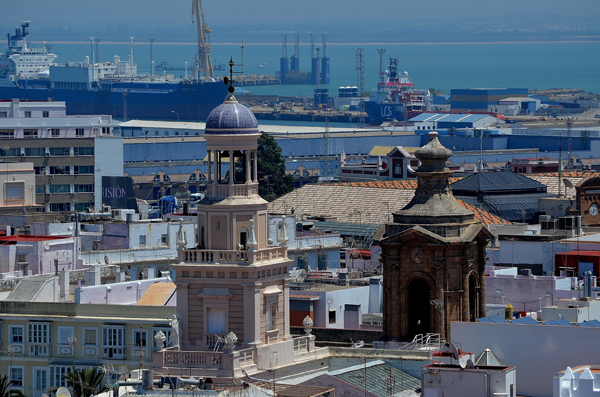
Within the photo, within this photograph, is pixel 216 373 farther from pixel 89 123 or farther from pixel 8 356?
pixel 89 123

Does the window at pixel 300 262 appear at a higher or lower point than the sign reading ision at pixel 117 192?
lower

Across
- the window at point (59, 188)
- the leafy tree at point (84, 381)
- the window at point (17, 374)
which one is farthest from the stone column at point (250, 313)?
the window at point (59, 188)

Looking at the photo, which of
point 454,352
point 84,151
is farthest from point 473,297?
point 84,151

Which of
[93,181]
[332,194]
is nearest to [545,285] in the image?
[332,194]

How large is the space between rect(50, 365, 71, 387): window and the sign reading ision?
211 ft

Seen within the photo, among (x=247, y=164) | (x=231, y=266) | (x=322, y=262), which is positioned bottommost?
(x=322, y=262)

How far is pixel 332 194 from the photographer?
3578 inches

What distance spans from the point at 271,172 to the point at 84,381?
89676mm

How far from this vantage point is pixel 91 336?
37969mm

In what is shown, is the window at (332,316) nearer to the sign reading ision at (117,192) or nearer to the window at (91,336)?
the window at (91,336)

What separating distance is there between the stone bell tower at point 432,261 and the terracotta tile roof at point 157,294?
19.6ft

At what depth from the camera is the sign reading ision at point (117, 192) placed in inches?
4050

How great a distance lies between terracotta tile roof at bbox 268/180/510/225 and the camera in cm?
8238

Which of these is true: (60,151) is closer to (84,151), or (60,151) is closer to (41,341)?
(84,151)
